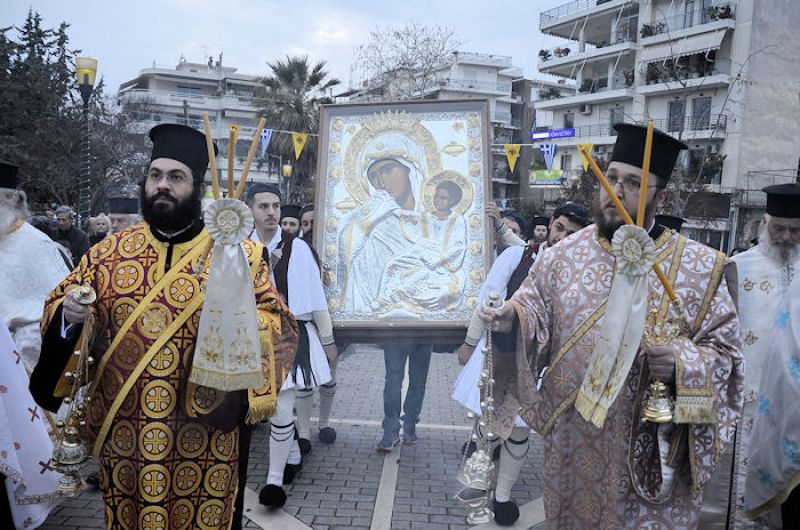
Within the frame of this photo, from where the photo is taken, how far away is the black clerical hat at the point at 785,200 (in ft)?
13.0

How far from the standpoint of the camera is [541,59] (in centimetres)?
4353

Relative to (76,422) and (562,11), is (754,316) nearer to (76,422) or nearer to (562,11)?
(76,422)

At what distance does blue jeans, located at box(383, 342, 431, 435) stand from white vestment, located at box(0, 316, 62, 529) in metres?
2.87

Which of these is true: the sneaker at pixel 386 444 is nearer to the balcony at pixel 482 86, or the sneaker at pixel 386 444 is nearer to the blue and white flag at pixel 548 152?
the blue and white flag at pixel 548 152

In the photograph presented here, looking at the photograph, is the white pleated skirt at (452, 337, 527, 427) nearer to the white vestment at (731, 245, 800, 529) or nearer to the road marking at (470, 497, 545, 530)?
the road marking at (470, 497, 545, 530)

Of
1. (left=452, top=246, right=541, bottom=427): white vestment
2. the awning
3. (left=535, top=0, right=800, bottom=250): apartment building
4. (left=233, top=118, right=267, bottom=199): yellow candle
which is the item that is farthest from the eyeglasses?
the awning

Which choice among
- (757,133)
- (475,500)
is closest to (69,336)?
(475,500)

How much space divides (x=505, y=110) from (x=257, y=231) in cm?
5328

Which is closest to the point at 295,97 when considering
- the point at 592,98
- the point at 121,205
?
the point at 592,98

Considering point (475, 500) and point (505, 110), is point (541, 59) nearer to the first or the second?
point (505, 110)

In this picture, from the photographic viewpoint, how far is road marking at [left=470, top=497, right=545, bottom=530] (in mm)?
4637

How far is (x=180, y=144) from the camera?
9.72 ft

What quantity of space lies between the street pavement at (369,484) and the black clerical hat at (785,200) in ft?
8.92

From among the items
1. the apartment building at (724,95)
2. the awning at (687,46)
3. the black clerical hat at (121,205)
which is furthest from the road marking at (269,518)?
the awning at (687,46)
